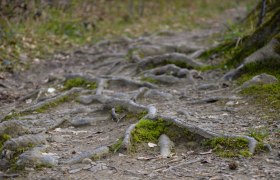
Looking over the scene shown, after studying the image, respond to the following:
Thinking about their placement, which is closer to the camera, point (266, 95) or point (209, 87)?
point (266, 95)

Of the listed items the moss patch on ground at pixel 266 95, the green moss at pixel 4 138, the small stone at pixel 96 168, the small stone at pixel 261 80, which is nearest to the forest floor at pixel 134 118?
the small stone at pixel 96 168

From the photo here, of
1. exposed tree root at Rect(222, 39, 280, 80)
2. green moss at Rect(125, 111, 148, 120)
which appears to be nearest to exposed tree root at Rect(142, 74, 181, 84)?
exposed tree root at Rect(222, 39, 280, 80)

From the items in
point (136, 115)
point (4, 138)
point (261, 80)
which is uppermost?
point (261, 80)

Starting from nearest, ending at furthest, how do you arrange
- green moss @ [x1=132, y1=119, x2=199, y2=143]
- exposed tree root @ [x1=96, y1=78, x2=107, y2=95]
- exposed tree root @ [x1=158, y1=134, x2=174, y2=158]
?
exposed tree root @ [x1=158, y1=134, x2=174, y2=158]
green moss @ [x1=132, y1=119, x2=199, y2=143]
exposed tree root @ [x1=96, y1=78, x2=107, y2=95]

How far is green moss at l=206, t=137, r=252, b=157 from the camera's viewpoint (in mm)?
4418

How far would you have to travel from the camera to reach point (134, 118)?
→ 5.81 m

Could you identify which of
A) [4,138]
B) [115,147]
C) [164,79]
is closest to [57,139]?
[4,138]

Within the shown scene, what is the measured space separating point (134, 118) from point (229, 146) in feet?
5.20

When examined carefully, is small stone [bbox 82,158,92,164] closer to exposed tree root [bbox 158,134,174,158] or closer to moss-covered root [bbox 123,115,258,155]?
moss-covered root [bbox 123,115,258,155]

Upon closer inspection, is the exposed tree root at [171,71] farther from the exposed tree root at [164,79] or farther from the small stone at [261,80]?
the small stone at [261,80]

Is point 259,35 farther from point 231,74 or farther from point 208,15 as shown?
point 208,15

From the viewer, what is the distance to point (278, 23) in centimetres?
752

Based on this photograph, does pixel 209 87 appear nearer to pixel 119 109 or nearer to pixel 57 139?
pixel 119 109

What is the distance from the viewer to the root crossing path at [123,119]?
169 inches
